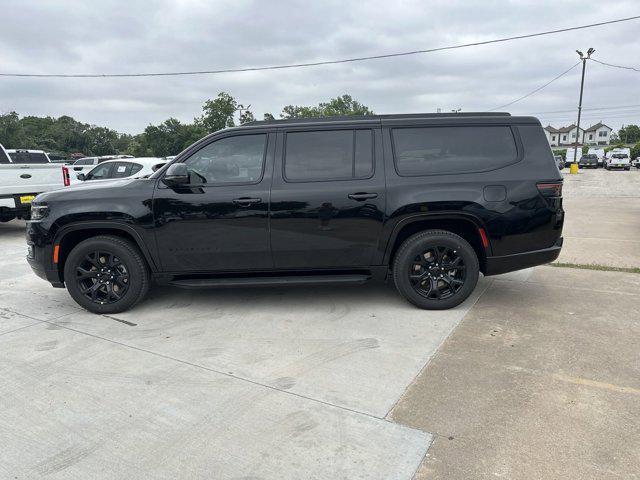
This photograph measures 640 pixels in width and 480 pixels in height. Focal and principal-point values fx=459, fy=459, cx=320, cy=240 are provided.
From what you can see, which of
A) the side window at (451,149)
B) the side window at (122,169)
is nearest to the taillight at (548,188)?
the side window at (451,149)

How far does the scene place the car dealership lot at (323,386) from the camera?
8.26ft

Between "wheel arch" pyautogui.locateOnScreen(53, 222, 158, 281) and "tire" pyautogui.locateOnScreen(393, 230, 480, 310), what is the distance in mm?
2554

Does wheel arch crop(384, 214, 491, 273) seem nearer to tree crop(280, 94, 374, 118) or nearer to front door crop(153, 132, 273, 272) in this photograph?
front door crop(153, 132, 273, 272)

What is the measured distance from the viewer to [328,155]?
182 inches

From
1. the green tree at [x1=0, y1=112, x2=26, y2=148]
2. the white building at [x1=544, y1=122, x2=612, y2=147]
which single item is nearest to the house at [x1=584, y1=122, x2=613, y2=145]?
the white building at [x1=544, y1=122, x2=612, y2=147]

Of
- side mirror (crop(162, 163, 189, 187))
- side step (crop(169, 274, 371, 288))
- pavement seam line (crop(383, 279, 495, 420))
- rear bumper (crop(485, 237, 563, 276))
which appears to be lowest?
pavement seam line (crop(383, 279, 495, 420))

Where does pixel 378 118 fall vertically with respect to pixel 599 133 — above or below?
below

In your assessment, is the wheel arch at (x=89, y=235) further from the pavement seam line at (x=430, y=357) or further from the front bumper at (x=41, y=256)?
the pavement seam line at (x=430, y=357)

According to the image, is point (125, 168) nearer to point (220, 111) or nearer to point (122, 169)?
point (122, 169)

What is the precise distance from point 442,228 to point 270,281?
185cm

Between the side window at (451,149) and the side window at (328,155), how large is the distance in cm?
32

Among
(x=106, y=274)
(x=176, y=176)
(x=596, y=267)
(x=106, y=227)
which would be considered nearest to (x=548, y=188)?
(x=596, y=267)

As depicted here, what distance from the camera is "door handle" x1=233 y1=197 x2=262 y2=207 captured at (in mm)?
4508

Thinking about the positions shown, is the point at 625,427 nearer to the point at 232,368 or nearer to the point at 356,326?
the point at 356,326
